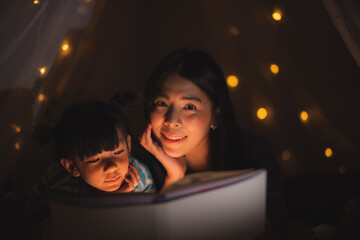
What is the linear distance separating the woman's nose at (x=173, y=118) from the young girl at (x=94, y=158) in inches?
7.8

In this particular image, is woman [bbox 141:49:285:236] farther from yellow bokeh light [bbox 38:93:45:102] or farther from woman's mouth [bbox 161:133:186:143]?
yellow bokeh light [bbox 38:93:45:102]

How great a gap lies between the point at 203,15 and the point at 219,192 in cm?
122

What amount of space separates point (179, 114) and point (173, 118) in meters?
0.03

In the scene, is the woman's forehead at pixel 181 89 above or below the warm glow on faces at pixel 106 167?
above

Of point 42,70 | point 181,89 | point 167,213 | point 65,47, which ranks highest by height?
point 65,47

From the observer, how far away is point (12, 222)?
134cm

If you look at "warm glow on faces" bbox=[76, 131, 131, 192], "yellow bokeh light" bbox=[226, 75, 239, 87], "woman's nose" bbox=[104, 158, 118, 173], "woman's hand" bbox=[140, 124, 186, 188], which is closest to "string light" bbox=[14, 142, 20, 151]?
"warm glow on faces" bbox=[76, 131, 131, 192]

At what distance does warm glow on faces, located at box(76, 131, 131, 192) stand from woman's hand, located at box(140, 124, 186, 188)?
0.57 feet

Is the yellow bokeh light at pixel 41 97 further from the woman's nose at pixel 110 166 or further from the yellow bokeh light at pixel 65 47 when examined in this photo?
the woman's nose at pixel 110 166

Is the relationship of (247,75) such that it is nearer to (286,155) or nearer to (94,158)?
(286,155)

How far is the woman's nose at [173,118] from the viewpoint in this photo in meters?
1.26

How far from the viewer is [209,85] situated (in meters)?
1.35

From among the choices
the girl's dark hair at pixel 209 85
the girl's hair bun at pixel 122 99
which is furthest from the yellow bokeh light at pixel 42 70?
the girl's dark hair at pixel 209 85

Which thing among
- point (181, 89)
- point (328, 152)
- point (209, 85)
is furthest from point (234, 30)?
point (328, 152)
